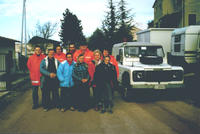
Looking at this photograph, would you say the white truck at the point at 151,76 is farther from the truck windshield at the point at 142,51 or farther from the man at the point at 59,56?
the man at the point at 59,56

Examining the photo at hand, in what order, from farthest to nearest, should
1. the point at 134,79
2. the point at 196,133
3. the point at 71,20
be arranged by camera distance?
the point at 71,20 < the point at 134,79 < the point at 196,133

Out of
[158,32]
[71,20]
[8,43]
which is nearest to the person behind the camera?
[158,32]

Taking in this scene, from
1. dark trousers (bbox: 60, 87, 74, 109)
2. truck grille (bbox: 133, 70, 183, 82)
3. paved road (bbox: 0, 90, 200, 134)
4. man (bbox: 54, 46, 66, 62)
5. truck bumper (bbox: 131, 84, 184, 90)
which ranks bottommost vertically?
paved road (bbox: 0, 90, 200, 134)

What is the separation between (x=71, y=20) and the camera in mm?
57188

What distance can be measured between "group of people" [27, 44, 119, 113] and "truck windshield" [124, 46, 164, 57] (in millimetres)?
2606

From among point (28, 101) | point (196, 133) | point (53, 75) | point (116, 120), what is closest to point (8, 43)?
point (28, 101)

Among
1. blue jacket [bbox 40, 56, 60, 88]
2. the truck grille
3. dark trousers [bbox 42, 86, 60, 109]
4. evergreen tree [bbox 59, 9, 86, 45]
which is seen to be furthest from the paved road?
evergreen tree [bbox 59, 9, 86, 45]

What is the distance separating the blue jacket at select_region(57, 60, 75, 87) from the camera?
22.2 feet

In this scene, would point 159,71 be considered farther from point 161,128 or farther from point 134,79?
point 161,128

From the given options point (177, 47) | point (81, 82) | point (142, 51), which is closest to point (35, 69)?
point (81, 82)

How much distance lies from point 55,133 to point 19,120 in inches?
64.2

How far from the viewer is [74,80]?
6.84 m

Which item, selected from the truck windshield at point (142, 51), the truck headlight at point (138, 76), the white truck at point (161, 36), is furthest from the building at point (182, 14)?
the truck headlight at point (138, 76)

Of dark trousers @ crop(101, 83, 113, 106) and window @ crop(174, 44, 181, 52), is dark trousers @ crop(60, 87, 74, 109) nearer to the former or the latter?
dark trousers @ crop(101, 83, 113, 106)
